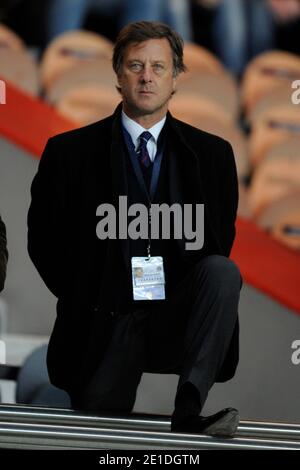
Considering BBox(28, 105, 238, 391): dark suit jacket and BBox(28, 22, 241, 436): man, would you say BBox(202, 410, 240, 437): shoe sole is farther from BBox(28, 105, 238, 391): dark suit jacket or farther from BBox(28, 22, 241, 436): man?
BBox(28, 105, 238, 391): dark suit jacket

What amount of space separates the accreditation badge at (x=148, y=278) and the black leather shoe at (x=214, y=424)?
248mm

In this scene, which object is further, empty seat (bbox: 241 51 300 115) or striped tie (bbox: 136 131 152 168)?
empty seat (bbox: 241 51 300 115)

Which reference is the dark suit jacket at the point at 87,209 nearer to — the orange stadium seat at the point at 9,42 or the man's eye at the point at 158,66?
the man's eye at the point at 158,66

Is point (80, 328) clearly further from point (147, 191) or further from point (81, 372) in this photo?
point (147, 191)

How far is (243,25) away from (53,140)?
10.4 feet

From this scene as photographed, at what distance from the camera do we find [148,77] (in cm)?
261

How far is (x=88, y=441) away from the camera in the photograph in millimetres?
2484

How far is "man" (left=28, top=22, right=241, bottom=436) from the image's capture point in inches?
100

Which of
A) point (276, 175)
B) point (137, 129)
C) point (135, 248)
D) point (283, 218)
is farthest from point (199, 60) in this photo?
point (135, 248)

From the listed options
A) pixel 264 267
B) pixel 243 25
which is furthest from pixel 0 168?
pixel 243 25

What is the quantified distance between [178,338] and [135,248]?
19 cm

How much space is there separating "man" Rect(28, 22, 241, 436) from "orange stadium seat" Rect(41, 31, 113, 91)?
8.48 feet

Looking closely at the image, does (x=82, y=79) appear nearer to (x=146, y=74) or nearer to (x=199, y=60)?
(x=199, y=60)

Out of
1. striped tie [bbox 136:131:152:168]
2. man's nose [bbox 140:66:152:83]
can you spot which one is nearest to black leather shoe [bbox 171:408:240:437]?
striped tie [bbox 136:131:152:168]
